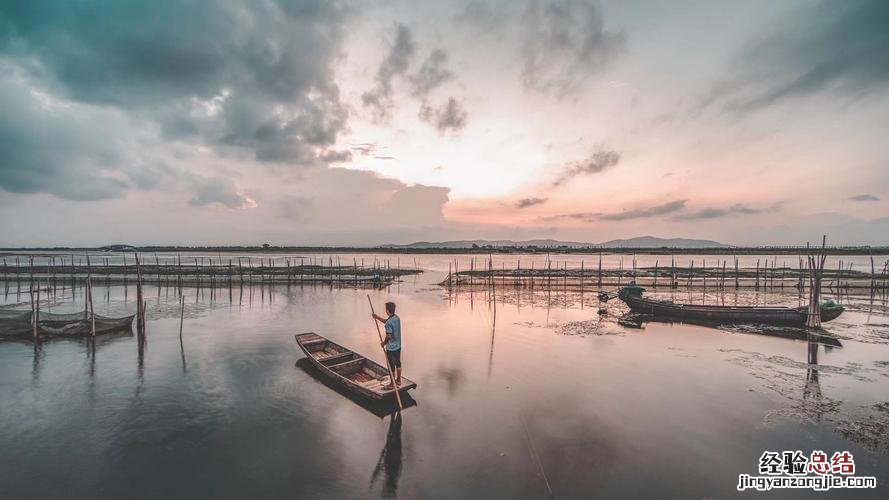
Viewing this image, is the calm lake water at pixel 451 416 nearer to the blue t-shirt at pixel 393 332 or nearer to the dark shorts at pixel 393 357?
the dark shorts at pixel 393 357

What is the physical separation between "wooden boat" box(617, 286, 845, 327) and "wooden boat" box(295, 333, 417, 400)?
18179mm

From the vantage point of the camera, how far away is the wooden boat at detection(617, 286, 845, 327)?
19172 mm

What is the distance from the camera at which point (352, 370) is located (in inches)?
481

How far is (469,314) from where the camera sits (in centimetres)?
2395

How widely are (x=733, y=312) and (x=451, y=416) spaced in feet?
62.6

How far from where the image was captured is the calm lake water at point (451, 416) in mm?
7031

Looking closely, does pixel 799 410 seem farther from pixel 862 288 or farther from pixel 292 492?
pixel 862 288

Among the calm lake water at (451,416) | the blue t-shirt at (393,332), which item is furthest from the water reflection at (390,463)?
the blue t-shirt at (393,332)

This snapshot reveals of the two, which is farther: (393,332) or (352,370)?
(352,370)

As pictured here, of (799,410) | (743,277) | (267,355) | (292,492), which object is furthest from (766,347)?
(743,277)

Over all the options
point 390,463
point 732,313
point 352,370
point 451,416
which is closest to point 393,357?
point 451,416

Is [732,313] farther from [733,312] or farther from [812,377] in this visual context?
[812,377]

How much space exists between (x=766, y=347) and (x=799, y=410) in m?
7.53

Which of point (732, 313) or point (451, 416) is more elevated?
point (732, 313)
